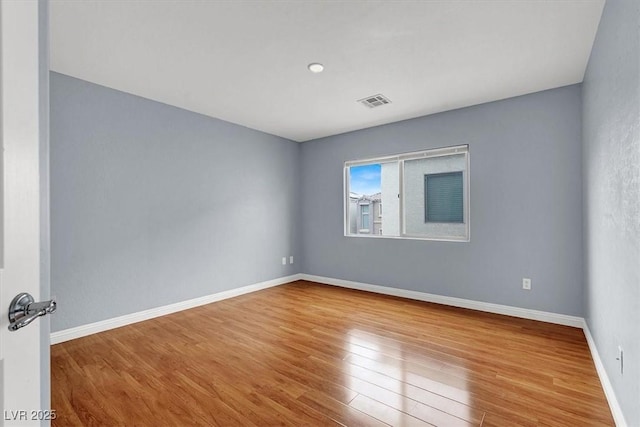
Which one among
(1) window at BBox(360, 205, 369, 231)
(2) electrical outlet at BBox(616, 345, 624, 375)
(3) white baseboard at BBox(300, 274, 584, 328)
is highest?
(1) window at BBox(360, 205, 369, 231)

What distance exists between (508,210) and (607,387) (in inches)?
76.1

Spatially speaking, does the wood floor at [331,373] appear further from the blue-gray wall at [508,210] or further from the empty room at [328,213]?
the blue-gray wall at [508,210]

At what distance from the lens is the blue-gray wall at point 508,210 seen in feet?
10.0

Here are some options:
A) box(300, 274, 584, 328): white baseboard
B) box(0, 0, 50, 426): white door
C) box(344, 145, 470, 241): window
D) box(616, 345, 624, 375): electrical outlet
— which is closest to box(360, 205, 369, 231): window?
box(344, 145, 470, 241): window

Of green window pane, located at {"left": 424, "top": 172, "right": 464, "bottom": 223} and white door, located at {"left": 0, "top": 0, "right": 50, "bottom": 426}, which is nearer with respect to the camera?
white door, located at {"left": 0, "top": 0, "right": 50, "bottom": 426}

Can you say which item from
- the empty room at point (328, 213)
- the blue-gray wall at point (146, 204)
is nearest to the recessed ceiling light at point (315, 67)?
the empty room at point (328, 213)

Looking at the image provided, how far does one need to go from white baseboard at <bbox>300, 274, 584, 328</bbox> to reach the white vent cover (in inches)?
99.6

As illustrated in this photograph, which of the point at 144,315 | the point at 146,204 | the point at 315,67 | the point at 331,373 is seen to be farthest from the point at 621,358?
the point at 146,204

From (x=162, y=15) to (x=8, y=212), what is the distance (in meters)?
1.92

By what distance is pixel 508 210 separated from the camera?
11.1ft

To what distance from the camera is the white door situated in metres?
0.66

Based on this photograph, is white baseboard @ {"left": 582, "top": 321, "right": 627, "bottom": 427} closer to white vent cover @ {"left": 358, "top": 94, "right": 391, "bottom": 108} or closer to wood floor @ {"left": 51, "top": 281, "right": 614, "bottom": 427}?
wood floor @ {"left": 51, "top": 281, "right": 614, "bottom": 427}

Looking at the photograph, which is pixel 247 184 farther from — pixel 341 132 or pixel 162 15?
pixel 162 15

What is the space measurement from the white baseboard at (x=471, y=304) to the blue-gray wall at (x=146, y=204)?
1.44 metres
